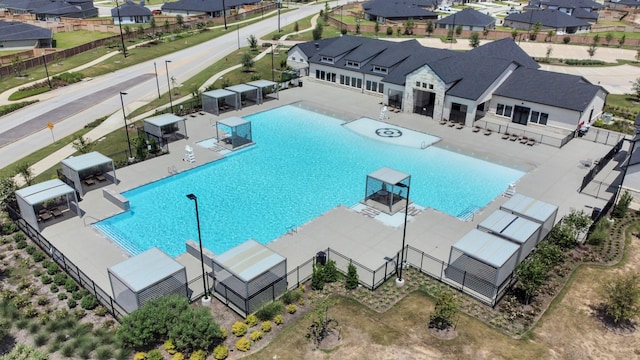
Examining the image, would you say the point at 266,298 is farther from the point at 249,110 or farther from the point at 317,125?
the point at 249,110

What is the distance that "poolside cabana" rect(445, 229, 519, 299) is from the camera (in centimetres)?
2475

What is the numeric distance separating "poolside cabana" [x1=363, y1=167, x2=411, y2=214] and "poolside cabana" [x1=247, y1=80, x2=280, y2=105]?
25.7m

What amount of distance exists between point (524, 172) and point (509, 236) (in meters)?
15.3

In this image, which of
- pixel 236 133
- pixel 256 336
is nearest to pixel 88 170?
pixel 236 133

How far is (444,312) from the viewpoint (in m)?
22.3

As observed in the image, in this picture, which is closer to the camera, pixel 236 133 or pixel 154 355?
pixel 154 355

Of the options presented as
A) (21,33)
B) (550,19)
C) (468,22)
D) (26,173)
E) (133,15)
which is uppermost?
(550,19)

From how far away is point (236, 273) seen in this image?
23.8 metres

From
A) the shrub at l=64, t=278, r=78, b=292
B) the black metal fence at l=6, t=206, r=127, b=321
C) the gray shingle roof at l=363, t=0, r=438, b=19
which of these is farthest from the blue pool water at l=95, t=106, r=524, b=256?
the gray shingle roof at l=363, t=0, r=438, b=19

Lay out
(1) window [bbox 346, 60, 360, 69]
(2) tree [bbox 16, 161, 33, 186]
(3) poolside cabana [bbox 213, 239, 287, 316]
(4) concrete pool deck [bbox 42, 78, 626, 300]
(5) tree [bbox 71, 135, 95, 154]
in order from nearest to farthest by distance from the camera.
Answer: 1. (3) poolside cabana [bbox 213, 239, 287, 316]
2. (4) concrete pool deck [bbox 42, 78, 626, 300]
3. (2) tree [bbox 16, 161, 33, 186]
4. (5) tree [bbox 71, 135, 95, 154]
5. (1) window [bbox 346, 60, 360, 69]

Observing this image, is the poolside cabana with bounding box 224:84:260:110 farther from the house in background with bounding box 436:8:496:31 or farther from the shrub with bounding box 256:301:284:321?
the house in background with bounding box 436:8:496:31

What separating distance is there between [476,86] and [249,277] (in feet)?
121

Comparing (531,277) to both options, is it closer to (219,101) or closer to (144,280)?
(144,280)

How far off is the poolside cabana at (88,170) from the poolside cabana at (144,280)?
14212mm
